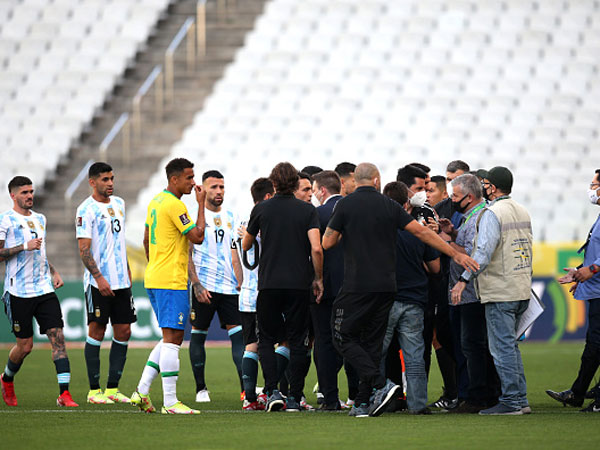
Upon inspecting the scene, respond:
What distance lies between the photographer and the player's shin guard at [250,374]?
31.5 ft

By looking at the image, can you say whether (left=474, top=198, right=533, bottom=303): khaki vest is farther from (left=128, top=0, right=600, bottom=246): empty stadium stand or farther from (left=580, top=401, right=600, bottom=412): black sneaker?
(left=128, top=0, right=600, bottom=246): empty stadium stand

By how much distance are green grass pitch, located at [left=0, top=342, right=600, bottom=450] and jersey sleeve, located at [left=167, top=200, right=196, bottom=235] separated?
1678mm

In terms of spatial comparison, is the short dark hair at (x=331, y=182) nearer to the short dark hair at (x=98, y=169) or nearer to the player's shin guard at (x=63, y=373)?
the short dark hair at (x=98, y=169)

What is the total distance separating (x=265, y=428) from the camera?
7914mm

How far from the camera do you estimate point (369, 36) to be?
25.8m

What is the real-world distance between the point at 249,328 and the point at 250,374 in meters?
0.56

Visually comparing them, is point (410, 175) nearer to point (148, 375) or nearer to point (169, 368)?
point (169, 368)

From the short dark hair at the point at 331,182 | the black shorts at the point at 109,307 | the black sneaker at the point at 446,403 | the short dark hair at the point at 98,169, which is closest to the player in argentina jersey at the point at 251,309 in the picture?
the short dark hair at the point at 331,182

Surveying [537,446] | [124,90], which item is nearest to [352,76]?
[124,90]

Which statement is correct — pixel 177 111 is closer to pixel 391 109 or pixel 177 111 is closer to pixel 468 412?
pixel 391 109

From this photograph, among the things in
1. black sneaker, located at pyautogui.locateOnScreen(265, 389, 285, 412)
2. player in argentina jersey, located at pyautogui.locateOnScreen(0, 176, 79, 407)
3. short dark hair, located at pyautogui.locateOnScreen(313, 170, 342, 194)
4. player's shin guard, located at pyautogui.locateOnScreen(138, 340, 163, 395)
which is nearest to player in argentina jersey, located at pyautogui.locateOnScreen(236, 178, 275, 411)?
black sneaker, located at pyautogui.locateOnScreen(265, 389, 285, 412)

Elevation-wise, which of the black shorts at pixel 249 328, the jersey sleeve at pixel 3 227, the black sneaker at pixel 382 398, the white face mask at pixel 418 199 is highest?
the white face mask at pixel 418 199

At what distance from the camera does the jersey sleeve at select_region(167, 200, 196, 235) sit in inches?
356

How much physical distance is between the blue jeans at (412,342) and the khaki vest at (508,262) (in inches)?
25.2
